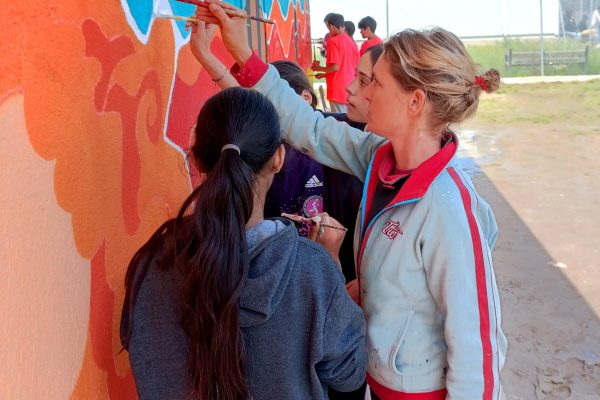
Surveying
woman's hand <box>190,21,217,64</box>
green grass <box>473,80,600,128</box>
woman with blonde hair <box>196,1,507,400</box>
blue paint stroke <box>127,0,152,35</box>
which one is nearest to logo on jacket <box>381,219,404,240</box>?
woman with blonde hair <box>196,1,507,400</box>

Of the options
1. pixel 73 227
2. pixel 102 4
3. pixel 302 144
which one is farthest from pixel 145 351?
pixel 102 4

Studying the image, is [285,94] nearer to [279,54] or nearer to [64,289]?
[64,289]

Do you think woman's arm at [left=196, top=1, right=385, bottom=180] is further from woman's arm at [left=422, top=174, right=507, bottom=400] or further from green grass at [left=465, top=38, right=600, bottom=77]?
green grass at [left=465, top=38, right=600, bottom=77]

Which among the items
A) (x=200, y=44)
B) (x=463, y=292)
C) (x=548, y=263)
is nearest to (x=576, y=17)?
(x=548, y=263)

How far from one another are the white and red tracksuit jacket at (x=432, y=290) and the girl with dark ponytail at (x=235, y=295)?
0.58ft

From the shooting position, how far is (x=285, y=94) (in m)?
1.78

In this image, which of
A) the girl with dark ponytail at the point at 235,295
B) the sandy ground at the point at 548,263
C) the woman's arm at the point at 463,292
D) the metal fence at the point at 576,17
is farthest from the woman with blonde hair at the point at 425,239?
the metal fence at the point at 576,17

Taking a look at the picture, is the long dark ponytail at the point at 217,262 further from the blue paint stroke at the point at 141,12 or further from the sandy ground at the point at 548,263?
the sandy ground at the point at 548,263

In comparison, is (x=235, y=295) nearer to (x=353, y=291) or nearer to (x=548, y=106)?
(x=353, y=291)

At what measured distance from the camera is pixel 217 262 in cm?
119

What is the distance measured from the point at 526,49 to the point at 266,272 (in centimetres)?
2006

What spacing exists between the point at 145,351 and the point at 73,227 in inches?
13.1

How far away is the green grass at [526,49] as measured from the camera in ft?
56.9

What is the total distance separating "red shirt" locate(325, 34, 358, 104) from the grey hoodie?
6503 millimetres
